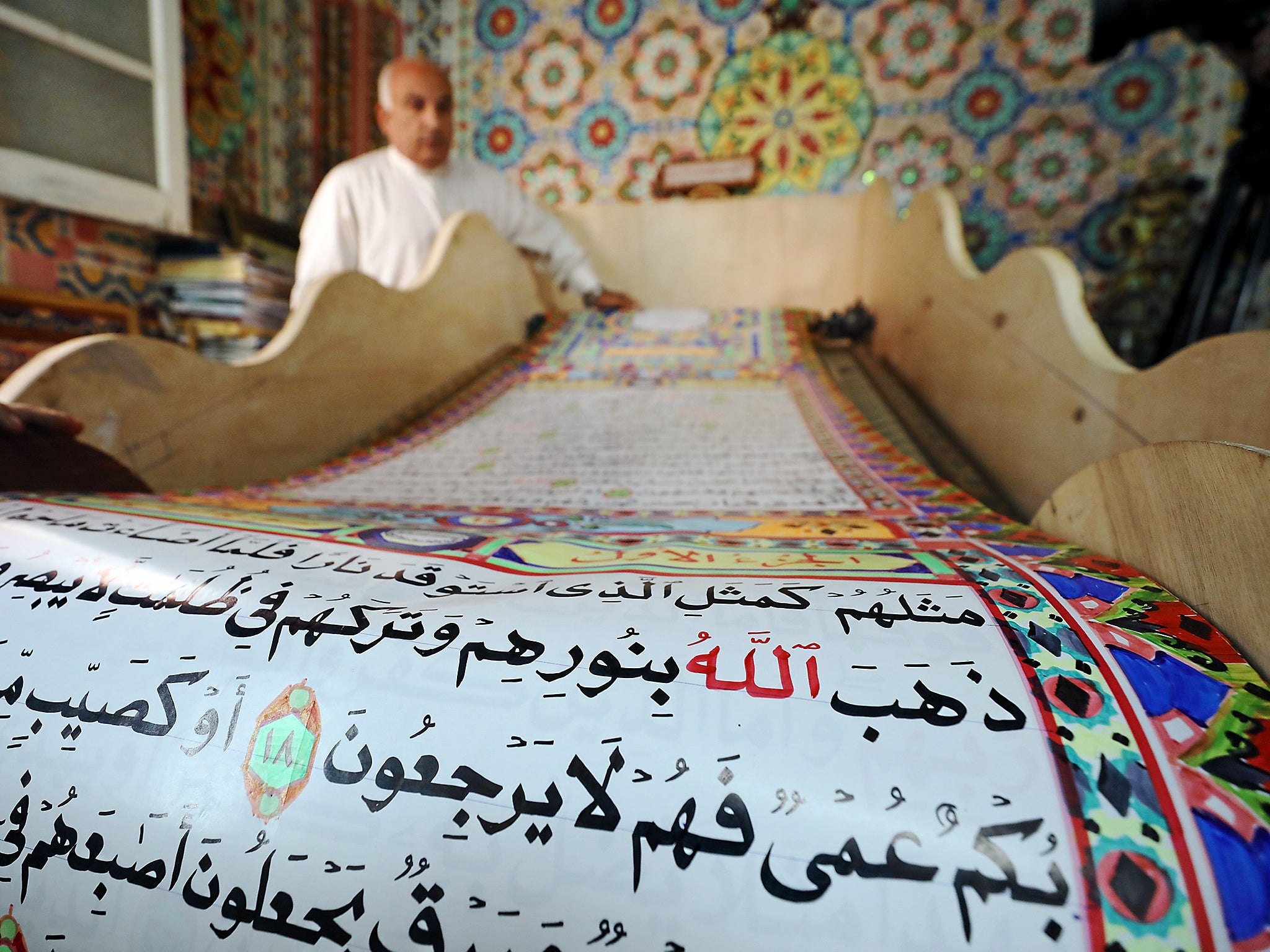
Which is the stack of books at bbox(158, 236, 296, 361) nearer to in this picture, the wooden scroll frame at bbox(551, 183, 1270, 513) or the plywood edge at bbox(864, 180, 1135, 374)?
the wooden scroll frame at bbox(551, 183, 1270, 513)

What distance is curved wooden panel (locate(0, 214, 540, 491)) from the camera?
0.55 m

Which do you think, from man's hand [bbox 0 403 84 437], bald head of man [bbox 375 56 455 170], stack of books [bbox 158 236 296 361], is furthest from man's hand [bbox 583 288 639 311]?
man's hand [bbox 0 403 84 437]

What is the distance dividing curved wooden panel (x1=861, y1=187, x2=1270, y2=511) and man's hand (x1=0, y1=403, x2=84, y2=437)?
77cm

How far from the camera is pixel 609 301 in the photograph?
145 centimetres

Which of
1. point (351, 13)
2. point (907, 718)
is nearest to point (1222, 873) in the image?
point (907, 718)

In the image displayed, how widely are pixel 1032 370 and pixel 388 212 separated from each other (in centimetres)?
130

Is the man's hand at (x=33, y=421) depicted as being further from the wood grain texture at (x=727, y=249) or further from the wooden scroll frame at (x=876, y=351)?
the wood grain texture at (x=727, y=249)

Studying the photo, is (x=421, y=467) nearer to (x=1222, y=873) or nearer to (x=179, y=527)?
(x=179, y=527)

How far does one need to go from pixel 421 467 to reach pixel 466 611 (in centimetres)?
48

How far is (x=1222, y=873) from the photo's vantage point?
0.16m

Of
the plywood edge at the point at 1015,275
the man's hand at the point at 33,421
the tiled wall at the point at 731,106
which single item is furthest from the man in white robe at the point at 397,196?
the man's hand at the point at 33,421

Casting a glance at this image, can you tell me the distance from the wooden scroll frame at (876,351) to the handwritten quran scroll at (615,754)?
279 millimetres

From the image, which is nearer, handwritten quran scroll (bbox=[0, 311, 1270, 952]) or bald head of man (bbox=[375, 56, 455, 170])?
handwritten quran scroll (bbox=[0, 311, 1270, 952])

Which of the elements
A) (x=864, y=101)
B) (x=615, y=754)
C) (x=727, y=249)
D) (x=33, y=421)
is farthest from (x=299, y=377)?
(x=864, y=101)
